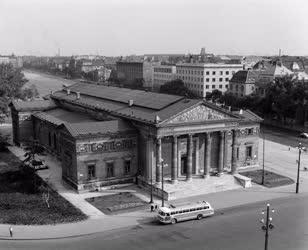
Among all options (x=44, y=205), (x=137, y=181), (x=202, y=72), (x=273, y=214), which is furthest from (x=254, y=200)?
(x=202, y=72)

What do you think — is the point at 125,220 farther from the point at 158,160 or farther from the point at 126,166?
the point at 126,166

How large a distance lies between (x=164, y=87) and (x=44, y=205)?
125704 mm

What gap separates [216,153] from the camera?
66250 millimetres

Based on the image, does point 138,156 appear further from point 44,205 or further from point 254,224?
point 254,224

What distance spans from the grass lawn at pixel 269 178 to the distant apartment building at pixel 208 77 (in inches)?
4001

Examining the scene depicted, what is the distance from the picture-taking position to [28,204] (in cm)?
5284

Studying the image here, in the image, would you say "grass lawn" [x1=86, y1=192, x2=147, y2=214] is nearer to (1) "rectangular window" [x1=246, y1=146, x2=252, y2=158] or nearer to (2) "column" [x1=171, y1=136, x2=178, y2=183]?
(2) "column" [x1=171, y1=136, x2=178, y2=183]

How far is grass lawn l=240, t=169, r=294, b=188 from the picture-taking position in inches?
2499

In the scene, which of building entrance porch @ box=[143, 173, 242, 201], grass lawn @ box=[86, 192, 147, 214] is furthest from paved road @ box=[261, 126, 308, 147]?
grass lawn @ box=[86, 192, 147, 214]

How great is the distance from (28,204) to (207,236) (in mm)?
21802

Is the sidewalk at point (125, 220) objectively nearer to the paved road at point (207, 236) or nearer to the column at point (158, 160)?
the paved road at point (207, 236)

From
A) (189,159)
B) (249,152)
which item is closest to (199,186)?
(189,159)

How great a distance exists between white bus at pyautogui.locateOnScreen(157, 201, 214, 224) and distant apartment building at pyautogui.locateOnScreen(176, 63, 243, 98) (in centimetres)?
12153

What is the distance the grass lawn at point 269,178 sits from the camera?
63.5 metres
